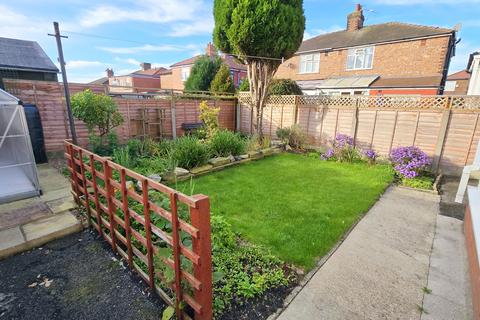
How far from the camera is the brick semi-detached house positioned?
13172 mm

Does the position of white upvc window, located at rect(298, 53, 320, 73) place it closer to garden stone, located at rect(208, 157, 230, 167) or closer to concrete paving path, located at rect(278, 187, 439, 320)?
garden stone, located at rect(208, 157, 230, 167)

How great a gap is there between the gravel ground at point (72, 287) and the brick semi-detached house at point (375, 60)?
15836mm

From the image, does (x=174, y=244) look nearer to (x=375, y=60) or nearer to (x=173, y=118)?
(x=173, y=118)

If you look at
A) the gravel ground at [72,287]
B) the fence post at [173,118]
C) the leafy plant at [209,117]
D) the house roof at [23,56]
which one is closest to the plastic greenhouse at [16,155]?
the gravel ground at [72,287]

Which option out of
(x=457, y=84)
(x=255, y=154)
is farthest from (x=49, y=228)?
(x=457, y=84)

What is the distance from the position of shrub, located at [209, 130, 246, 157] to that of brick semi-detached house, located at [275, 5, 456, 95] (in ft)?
35.7

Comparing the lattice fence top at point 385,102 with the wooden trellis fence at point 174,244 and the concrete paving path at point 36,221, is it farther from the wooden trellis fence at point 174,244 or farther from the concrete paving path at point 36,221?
the concrete paving path at point 36,221

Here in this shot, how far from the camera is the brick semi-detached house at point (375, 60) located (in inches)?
519

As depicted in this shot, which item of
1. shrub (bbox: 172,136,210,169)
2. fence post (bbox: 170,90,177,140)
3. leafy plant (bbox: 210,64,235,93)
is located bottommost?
shrub (bbox: 172,136,210,169)

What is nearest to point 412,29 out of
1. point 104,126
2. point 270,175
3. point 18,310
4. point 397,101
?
point 397,101

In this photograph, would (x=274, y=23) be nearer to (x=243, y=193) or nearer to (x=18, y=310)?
(x=243, y=193)

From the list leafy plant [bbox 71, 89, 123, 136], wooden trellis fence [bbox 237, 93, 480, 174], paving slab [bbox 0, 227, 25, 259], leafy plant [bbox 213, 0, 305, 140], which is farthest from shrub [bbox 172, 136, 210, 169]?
wooden trellis fence [bbox 237, 93, 480, 174]

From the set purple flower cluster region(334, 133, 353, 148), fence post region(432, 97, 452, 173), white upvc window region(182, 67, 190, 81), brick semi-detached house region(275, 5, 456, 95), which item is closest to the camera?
fence post region(432, 97, 452, 173)

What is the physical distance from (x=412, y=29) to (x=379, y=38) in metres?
1.78
